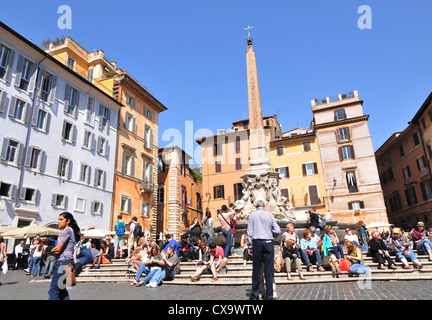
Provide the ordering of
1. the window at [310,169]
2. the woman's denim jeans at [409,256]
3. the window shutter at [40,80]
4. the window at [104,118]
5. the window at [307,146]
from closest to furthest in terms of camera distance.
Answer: the woman's denim jeans at [409,256] < the window shutter at [40,80] < the window at [104,118] < the window at [310,169] < the window at [307,146]

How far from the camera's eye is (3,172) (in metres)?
Result: 16.7

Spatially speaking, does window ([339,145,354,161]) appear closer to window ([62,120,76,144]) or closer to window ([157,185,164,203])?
window ([157,185,164,203])

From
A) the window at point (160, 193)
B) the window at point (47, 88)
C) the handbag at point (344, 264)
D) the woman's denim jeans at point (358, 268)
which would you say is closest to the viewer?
the woman's denim jeans at point (358, 268)

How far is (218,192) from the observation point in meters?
36.8

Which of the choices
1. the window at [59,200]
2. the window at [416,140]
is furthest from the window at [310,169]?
the window at [59,200]

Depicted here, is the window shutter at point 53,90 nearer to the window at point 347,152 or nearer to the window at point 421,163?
the window at point 347,152

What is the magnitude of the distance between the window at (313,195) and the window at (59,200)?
2441 cm

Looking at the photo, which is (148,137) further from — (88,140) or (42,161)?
(42,161)

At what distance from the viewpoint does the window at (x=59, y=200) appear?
771 inches

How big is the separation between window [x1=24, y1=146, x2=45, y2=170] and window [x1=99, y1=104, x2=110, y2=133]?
6.40 metres

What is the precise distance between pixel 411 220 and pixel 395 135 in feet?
35.8

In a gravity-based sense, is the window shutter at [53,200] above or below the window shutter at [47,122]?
below
